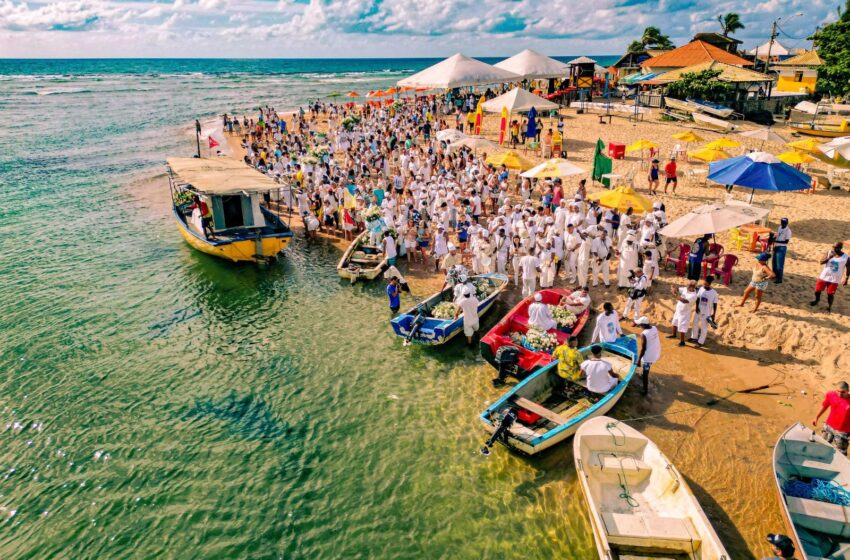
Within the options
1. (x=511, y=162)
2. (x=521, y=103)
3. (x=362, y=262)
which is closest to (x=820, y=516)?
(x=362, y=262)

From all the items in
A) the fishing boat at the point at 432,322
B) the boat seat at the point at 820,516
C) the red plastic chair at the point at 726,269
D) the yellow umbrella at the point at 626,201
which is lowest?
the boat seat at the point at 820,516

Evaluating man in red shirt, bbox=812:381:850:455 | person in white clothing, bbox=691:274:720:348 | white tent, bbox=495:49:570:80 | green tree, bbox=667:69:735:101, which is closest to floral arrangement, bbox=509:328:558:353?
person in white clothing, bbox=691:274:720:348

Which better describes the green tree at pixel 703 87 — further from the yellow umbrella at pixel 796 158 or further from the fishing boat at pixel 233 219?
the fishing boat at pixel 233 219

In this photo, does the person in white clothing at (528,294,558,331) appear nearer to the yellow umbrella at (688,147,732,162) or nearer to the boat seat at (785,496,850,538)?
the boat seat at (785,496,850,538)

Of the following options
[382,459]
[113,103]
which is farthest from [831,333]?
[113,103]

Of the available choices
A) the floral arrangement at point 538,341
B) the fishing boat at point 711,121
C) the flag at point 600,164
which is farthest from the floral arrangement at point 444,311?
the fishing boat at point 711,121

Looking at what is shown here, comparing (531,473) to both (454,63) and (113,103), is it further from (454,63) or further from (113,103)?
(113,103)
